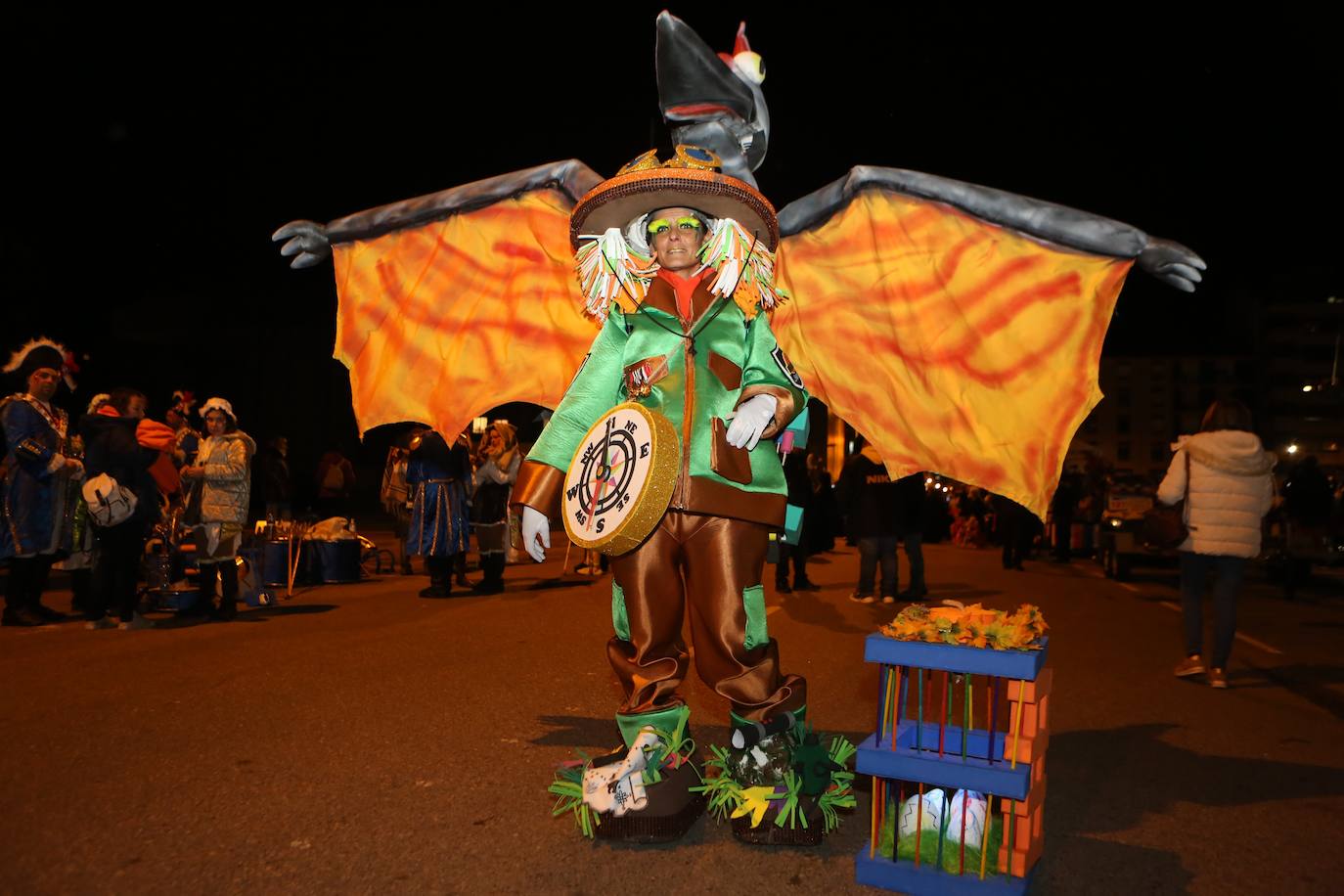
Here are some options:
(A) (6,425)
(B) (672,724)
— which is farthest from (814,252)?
(A) (6,425)

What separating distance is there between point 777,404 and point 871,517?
6942 mm

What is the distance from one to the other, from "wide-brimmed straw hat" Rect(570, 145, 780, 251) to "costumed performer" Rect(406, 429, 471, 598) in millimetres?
6494

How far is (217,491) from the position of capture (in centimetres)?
810

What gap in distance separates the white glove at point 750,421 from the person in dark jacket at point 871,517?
6813 mm

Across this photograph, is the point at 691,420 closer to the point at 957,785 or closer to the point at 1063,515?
the point at 957,785

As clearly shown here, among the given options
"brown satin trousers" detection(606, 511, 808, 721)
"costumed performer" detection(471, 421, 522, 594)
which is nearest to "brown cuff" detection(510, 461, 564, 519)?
"brown satin trousers" detection(606, 511, 808, 721)

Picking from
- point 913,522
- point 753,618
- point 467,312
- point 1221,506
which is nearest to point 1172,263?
point 753,618

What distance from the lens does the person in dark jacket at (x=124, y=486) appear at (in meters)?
7.59

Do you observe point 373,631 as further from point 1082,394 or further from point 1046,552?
point 1046,552

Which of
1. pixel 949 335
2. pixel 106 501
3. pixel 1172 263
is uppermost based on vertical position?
pixel 1172 263

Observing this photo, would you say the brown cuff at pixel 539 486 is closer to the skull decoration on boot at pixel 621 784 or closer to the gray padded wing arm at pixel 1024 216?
the skull decoration on boot at pixel 621 784

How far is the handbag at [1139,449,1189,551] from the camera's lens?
21.2 ft

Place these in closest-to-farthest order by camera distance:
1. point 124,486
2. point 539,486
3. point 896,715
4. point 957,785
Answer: point 957,785 → point 896,715 → point 539,486 → point 124,486

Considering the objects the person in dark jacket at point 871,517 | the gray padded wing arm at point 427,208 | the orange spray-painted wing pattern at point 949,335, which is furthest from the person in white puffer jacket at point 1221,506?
the gray padded wing arm at point 427,208
